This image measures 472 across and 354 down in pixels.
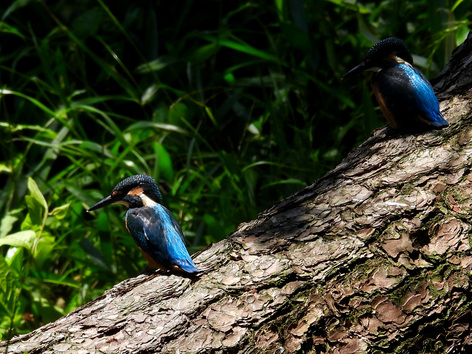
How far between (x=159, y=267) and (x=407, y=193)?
3.08ft

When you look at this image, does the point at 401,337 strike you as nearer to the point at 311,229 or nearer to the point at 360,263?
the point at 360,263

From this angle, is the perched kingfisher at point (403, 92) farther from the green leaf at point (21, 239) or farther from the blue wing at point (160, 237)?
the green leaf at point (21, 239)

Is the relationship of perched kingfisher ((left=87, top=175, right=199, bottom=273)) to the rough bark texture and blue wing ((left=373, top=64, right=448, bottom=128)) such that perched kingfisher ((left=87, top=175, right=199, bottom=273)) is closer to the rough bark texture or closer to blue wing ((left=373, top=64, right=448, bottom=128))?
the rough bark texture

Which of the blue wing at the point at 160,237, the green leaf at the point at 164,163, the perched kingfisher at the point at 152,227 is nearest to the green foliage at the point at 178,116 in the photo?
the green leaf at the point at 164,163

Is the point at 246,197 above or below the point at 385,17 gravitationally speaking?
below

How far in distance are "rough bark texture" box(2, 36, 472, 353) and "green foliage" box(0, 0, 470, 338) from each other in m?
1.00

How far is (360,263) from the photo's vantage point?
2213 mm

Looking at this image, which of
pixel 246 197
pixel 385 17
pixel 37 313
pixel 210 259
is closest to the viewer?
pixel 210 259

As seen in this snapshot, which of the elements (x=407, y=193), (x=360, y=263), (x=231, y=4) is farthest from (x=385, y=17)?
(x=360, y=263)

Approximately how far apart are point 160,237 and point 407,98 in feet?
3.69

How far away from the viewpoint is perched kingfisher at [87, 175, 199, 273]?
234 centimetres

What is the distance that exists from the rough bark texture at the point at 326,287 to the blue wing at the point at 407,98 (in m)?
0.24

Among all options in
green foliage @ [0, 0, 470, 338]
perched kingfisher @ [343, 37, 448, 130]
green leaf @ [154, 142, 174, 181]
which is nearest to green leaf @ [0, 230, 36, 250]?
green foliage @ [0, 0, 470, 338]

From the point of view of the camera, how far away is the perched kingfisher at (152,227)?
2340 millimetres
